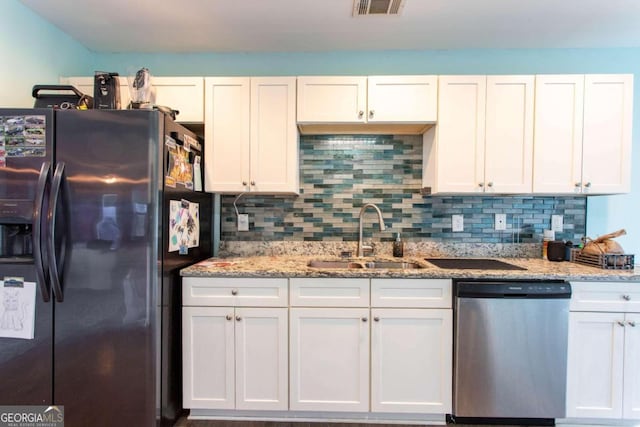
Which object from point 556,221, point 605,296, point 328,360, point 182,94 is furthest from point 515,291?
point 182,94

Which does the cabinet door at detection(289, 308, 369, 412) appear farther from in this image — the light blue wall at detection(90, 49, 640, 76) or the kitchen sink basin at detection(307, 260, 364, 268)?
the light blue wall at detection(90, 49, 640, 76)

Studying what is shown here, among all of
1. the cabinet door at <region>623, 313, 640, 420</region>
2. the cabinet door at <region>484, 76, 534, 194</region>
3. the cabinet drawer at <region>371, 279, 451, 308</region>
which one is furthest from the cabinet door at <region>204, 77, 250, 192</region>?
the cabinet door at <region>623, 313, 640, 420</region>

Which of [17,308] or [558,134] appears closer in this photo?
[17,308]

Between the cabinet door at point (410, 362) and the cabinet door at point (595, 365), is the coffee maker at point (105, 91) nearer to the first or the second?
the cabinet door at point (410, 362)

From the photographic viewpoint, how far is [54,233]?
1457 millimetres

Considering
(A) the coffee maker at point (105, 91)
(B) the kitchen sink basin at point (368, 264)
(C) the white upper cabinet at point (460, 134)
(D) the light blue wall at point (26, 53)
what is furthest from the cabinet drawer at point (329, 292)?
(D) the light blue wall at point (26, 53)

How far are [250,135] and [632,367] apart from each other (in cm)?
262

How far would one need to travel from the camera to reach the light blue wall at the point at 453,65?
229 cm

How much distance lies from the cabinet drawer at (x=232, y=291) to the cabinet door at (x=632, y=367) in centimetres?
193

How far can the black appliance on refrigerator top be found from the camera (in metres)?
1.50

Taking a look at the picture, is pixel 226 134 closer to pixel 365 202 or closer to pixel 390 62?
pixel 365 202

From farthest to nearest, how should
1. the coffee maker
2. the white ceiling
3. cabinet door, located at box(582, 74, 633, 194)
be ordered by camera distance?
1. cabinet door, located at box(582, 74, 633, 194)
2. the white ceiling
3. the coffee maker

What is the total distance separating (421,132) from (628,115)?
1.25 metres

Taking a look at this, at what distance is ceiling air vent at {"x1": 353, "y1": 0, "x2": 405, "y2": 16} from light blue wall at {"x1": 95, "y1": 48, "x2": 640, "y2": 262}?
48 cm
